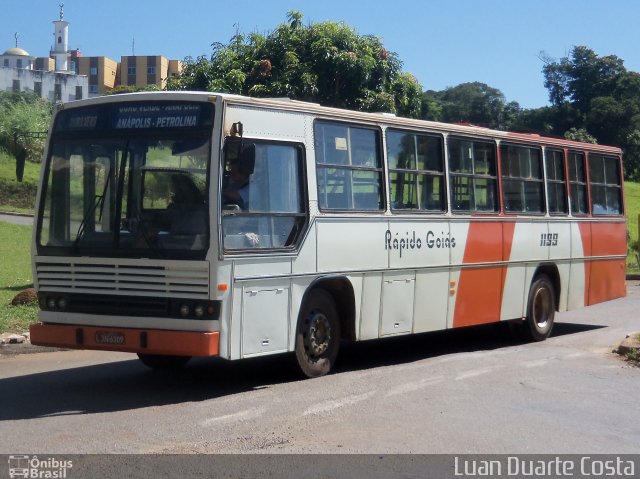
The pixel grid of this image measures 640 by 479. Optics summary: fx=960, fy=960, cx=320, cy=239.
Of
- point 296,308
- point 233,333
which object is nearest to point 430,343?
point 296,308

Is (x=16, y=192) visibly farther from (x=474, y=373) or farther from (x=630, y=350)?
(x=474, y=373)

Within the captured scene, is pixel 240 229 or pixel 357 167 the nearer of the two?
pixel 240 229

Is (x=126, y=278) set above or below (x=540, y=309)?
above

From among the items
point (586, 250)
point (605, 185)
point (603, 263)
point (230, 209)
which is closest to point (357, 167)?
point (230, 209)

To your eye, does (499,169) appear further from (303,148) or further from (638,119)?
(638,119)

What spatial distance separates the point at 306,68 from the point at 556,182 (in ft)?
16.3

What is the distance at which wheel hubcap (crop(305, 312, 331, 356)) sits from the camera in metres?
10.6

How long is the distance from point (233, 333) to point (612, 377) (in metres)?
4.78

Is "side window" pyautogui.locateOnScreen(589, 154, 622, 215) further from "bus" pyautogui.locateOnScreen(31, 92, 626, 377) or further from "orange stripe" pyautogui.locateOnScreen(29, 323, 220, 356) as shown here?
"orange stripe" pyautogui.locateOnScreen(29, 323, 220, 356)

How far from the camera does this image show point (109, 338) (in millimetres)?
9500

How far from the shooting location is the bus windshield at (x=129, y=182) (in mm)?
9453

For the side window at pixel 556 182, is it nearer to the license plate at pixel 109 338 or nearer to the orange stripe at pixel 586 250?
the orange stripe at pixel 586 250

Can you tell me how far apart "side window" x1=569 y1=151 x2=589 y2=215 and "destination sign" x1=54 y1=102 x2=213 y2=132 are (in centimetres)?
832

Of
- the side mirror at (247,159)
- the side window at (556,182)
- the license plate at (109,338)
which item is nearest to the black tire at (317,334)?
the side mirror at (247,159)
